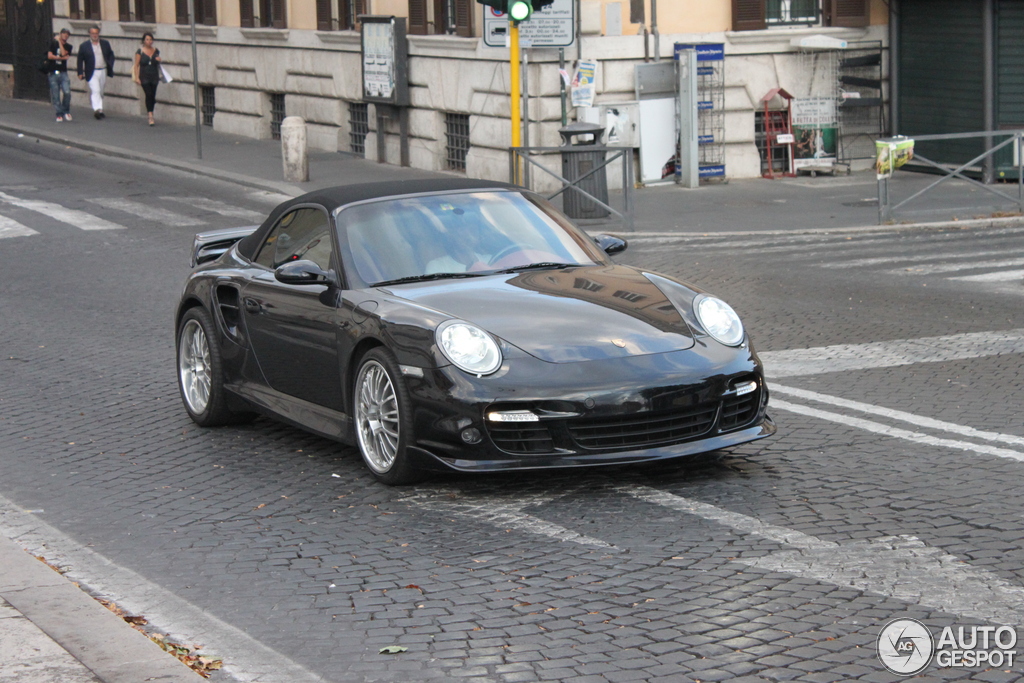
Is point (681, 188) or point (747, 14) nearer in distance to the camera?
point (681, 188)

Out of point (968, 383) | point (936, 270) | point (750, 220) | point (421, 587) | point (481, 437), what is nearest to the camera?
point (421, 587)

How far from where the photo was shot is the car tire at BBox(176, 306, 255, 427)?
8.34m

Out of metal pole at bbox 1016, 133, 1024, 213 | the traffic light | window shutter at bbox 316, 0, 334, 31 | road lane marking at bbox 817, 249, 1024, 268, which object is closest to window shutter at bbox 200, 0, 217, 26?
window shutter at bbox 316, 0, 334, 31

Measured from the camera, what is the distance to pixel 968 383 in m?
8.91

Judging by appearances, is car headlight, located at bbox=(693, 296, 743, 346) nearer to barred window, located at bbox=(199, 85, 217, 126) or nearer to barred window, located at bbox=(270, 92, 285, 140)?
barred window, located at bbox=(270, 92, 285, 140)

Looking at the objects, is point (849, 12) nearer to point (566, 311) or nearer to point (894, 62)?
point (894, 62)

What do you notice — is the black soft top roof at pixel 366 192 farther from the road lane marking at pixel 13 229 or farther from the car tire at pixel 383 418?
the road lane marking at pixel 13 229

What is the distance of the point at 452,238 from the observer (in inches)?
301

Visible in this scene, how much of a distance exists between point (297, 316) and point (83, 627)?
286 cm

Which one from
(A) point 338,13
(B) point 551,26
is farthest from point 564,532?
(A) point 338,13

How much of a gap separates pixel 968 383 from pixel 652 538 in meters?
3.72

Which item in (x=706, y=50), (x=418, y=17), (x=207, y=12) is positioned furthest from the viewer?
(x=207, y=12)

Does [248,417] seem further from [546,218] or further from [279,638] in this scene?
[279,638]

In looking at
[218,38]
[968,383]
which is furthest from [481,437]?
[218,38]
